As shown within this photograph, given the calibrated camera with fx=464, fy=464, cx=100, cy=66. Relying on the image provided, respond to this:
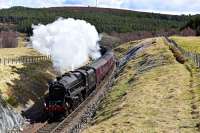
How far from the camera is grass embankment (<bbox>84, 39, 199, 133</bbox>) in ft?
103

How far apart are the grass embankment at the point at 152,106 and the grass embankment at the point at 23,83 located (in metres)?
12.8

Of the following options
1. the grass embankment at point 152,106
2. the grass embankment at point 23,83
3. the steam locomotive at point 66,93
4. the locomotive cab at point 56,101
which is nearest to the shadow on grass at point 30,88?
the grass embankment at point 23,83

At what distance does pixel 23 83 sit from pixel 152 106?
3082cm

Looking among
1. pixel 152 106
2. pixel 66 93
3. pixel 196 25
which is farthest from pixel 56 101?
pixel 196 25

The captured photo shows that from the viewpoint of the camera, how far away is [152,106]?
37.3 metres

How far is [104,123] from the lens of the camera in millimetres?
33562

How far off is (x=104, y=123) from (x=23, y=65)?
45553 mm

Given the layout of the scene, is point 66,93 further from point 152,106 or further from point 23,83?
point 23,83

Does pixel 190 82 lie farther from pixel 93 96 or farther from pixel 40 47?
pixel 40 47

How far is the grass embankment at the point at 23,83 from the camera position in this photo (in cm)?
5669

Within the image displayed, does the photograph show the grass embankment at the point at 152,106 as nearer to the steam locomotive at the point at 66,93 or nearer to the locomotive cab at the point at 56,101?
the steam locomotive at the point at 66,93

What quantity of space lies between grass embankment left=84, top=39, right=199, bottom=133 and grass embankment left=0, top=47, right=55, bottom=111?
12.8 m

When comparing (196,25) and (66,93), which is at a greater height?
(66,93)

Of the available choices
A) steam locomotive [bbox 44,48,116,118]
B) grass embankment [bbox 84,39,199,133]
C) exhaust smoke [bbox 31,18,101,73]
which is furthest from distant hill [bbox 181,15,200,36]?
steam locomotive [bbox 44,48,116,118]
